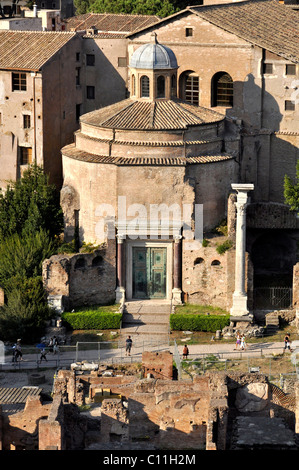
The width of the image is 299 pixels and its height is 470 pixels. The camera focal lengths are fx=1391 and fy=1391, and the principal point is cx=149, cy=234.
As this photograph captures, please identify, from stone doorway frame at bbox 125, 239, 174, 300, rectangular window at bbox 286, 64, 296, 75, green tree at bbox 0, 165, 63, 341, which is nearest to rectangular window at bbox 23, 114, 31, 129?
green tree at bbox 0, 165, 63, 341

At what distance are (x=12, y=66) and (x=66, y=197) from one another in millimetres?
8542

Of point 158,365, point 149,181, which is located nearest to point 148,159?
point 149,181

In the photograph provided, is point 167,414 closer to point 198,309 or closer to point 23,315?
point 23,315

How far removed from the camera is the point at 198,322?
67.7 meters

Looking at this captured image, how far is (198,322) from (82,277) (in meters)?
6.24

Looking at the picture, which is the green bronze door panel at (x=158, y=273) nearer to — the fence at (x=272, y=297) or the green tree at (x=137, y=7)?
the fence at (x=272, y=297)

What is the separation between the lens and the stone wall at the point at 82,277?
224 ft

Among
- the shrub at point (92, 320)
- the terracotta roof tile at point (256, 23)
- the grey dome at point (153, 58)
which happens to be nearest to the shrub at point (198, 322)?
the shrub at point (92, 320)

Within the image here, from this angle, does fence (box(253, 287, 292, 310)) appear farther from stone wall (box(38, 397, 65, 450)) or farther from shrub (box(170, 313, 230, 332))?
stone wall (box(38, 397, 65, 450))

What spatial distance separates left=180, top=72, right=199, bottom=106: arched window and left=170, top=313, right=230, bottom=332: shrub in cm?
1500

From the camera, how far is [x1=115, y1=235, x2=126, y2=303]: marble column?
69.2 m

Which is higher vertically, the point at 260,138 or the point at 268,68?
the point at 268,68

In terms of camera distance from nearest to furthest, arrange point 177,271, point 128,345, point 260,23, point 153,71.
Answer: point 128,345
point 177,271
point 153,71
point 260,23

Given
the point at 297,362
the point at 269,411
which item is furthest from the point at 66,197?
the point at 269,411
